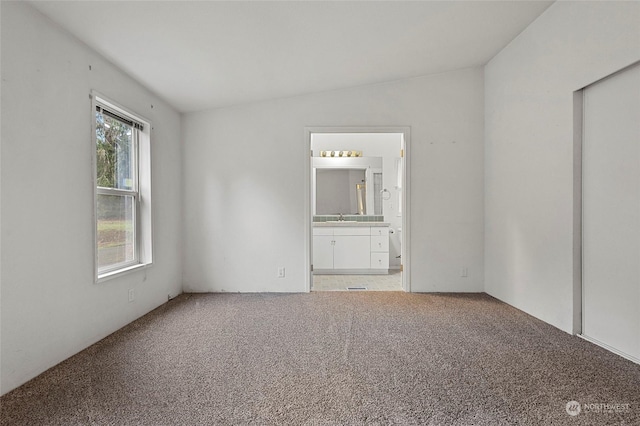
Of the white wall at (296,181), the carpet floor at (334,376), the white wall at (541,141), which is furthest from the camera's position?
the white wall at (296,181)

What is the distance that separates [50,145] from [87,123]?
42 cm

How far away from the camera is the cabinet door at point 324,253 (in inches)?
215

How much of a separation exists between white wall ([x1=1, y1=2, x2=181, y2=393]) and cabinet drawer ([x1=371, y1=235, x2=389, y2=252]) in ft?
12.0

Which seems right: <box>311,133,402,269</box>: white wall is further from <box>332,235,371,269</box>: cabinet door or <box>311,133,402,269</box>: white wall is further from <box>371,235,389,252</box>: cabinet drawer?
<box>332,235,371,269</box>: cabinet door

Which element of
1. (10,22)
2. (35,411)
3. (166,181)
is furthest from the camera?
(166,181)

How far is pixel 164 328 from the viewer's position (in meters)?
2.86

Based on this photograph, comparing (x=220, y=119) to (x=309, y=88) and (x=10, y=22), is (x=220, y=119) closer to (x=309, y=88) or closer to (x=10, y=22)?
(x=309, y=88)

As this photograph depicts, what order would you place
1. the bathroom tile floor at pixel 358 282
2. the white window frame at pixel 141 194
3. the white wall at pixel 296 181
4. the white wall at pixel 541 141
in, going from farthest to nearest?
1. the bathroom tile floor at pixel 358 282
2. the white wall at pixel 296 181
3. the white window frame at pixel 141 194
4. the white wall at pixel 541 141

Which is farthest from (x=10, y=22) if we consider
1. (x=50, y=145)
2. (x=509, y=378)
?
(x=509, y=378)

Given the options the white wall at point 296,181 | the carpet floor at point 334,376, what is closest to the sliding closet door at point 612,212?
the carpet floor at point 334,376

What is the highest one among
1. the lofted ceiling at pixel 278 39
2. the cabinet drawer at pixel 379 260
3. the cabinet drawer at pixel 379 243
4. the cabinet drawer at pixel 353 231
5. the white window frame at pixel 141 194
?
the lofted ceiling at pixel 278 39

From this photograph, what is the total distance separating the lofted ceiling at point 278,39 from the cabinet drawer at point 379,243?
8.36ft

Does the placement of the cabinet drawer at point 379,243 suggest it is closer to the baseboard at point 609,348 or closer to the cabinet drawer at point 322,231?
the cabinet drawer at point 322,231

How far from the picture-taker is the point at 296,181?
4.09m
